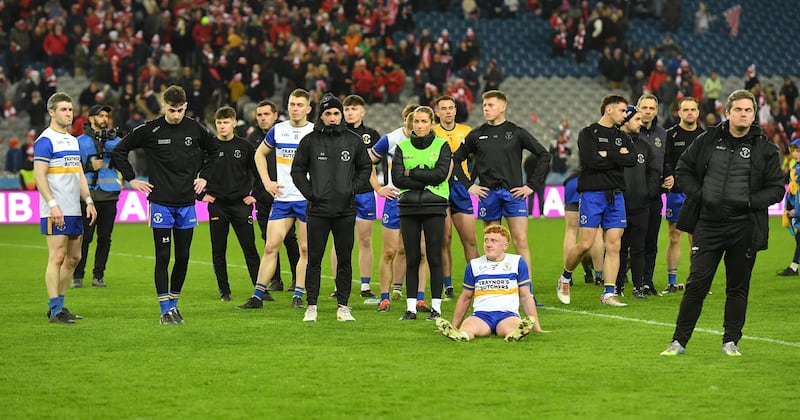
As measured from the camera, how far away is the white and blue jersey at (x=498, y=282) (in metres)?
9.85

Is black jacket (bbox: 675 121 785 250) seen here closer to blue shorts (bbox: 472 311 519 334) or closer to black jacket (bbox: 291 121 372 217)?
blue shorts (bbox: 472 311 519 334)

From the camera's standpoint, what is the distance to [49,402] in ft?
24.4

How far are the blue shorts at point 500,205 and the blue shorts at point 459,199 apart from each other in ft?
1.38

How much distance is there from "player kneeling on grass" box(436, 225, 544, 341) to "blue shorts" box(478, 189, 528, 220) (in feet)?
6.31

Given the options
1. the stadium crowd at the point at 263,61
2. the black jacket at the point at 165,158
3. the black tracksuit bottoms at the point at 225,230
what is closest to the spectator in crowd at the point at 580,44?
the stadium crowd at the point at 263,61

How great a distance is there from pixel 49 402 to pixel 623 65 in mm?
28713

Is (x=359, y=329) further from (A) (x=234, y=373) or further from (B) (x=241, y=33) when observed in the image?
(B) (x=241, y=33)

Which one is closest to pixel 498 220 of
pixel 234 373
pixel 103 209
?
pixel 234 373

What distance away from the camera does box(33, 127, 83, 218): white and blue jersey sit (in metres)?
10.8

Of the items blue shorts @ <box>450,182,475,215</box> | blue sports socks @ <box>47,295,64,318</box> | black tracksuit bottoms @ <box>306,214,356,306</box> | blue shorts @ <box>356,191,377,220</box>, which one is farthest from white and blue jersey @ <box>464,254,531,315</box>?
blue sports socks @ <box>47,295,64,318</box>

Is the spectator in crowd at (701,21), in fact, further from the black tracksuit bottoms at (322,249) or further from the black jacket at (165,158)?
the black jacket at (165,158)

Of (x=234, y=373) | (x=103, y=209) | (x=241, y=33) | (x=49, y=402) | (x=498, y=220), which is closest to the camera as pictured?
(x=49, y=402)

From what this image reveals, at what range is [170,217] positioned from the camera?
10.7 metres

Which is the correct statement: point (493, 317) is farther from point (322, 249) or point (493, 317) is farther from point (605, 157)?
point (605, 157)
